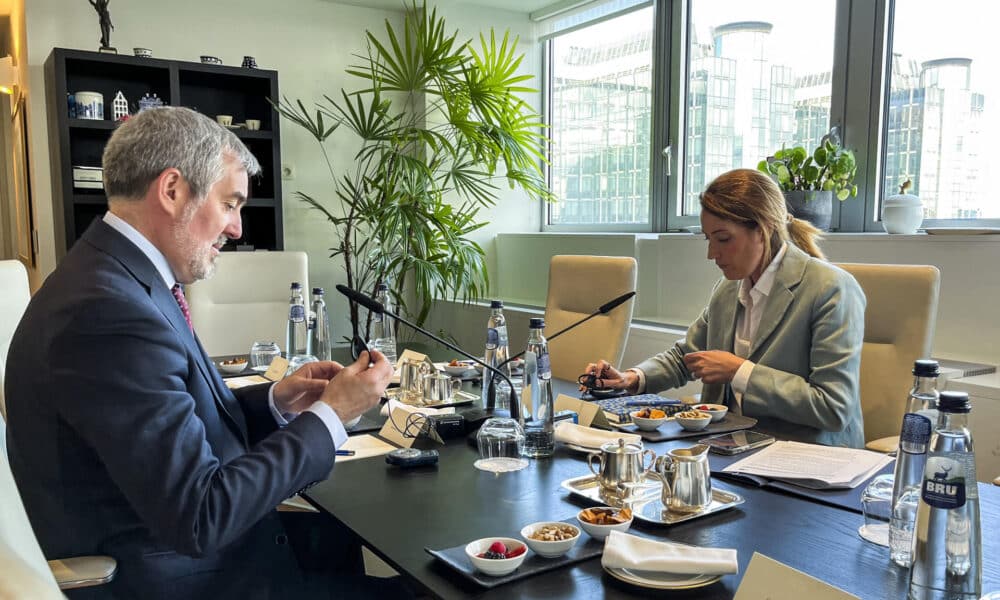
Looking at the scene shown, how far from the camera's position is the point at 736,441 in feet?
5.16

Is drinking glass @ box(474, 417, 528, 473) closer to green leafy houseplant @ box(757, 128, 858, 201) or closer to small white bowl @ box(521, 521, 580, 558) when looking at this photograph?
small white bowl @ box(521, 521, 580, 558)

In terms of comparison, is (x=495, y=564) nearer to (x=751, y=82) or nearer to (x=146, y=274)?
(x=146, y=274)

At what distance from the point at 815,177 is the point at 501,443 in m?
2.17

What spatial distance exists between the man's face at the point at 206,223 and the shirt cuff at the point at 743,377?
118 cm

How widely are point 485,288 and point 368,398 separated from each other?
11.4ft

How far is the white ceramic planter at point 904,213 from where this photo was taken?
2791 millimetres

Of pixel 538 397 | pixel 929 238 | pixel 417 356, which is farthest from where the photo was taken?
pixel 929 238

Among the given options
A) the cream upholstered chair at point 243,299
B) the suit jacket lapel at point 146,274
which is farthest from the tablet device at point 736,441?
the cream upholstered chair at point 243,299

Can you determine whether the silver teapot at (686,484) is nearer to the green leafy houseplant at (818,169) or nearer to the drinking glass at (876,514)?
the drinking glass at (876,514)

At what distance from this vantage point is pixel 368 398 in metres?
1.29

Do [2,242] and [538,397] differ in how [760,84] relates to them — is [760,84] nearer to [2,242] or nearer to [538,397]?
[538,397]

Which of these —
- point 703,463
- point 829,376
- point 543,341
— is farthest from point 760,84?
point 703,463

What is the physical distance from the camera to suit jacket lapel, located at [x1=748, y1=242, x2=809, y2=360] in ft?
6.23

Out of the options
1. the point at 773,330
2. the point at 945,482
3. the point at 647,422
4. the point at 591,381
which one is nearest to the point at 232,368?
the point at 591,381
